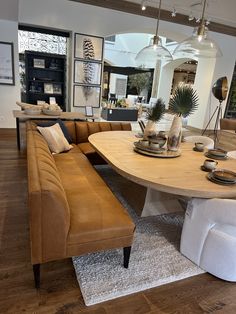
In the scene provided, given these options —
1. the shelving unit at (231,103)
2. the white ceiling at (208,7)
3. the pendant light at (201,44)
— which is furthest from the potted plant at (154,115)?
the shelving unit at (231,103)

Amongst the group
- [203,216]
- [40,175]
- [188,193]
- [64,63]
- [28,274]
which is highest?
[64,63]

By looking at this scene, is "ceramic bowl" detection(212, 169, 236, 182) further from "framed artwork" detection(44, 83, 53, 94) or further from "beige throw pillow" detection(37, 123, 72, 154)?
"framed artwork" detection(44, 83, 53, 94)

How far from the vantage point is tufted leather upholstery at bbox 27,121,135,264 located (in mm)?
1339

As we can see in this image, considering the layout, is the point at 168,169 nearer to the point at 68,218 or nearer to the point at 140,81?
the point at 68,218

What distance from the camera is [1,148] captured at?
4406 mm

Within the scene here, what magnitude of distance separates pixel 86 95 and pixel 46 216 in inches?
197

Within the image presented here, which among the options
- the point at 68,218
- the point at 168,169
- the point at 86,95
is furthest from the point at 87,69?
the point at 68,218

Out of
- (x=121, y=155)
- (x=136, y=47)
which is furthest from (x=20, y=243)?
(x=136, y=47)

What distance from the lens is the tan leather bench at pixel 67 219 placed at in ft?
4.40

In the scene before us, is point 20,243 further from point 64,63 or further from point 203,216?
point 64,63

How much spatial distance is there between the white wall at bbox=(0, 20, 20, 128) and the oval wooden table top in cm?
395

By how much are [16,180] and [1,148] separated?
1.61 meters

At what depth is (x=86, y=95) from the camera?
5.96 meters

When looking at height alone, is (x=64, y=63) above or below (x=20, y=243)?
above
